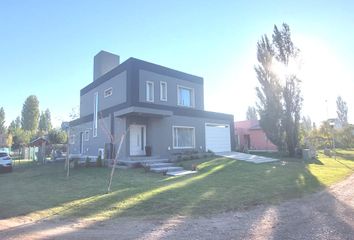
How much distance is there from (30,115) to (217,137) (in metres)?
55.1

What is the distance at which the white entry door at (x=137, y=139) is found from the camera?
59.6 feet

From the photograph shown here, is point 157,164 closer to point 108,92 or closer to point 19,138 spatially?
point 108,92

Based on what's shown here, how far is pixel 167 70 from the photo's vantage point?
2028cm

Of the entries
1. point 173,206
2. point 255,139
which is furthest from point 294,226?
point 255,139

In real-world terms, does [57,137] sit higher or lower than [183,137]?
higher

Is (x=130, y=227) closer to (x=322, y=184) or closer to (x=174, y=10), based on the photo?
(x=322, y=184)

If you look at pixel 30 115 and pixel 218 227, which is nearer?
pixel 218 227

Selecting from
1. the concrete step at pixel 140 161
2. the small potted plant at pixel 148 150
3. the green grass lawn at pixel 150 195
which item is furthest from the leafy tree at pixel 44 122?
the green grass lawn at pixel 150 195

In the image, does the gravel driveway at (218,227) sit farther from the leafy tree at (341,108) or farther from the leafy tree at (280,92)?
the leafy tree at (341,108)

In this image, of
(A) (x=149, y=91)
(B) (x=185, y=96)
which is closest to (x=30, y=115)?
(B) (x=185, y=96)

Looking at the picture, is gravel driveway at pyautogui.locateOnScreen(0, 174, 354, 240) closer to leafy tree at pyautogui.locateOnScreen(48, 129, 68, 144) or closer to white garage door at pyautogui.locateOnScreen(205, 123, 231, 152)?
white garage door at pyautogui.locateOnScreen(205, 123, 231, 152)

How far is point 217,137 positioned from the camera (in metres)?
23.4

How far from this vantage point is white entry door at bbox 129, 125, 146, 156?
715 inches

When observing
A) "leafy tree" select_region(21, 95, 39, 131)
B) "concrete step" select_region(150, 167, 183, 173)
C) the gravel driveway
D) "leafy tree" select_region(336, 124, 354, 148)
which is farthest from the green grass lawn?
"leafy tree" select_region(21, 95, 39, 131)
